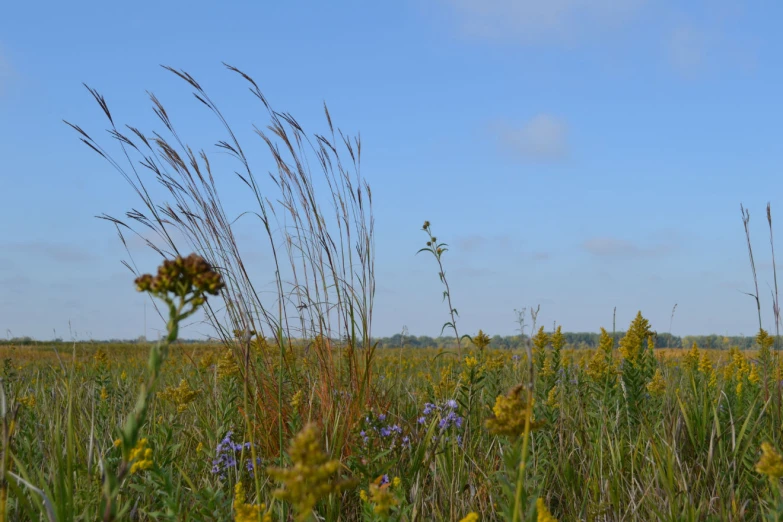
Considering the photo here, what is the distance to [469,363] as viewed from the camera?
131 inches

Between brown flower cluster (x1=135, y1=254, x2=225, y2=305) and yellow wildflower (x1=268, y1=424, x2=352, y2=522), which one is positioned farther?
brown flower cluster (x1=135, y1=254, x2=225, y2=305)

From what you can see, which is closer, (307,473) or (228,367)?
(307,473)

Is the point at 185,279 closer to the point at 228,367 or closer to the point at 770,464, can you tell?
the point at 770,464

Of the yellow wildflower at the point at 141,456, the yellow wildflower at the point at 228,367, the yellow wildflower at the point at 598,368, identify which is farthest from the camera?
the yellow wildflower at the point at 598,368

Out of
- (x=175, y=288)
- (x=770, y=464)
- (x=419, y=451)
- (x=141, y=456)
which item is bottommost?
(x=419, y=451)

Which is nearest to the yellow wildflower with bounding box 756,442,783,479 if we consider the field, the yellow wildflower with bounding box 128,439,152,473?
the field

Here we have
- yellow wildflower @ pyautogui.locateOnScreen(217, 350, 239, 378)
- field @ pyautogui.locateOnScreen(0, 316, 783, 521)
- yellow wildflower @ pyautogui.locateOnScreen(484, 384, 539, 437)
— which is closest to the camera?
yellow wildflower @ pyautogui.locateOnScreen(484, 384, 539, 437)

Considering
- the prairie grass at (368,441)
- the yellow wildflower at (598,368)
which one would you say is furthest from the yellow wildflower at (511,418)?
the yellow wildflower at (598,368)

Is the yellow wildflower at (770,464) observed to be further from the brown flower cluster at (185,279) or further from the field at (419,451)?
the brown flower cluster at (185,279)

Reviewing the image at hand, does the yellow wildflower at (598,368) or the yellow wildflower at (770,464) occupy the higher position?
the yellow wildflower at (598,368)

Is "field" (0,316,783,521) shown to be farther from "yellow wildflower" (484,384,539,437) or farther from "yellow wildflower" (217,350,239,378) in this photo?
"yellow wildflower" (484,384,539,437)

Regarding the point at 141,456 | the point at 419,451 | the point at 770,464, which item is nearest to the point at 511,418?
the point at 770,464

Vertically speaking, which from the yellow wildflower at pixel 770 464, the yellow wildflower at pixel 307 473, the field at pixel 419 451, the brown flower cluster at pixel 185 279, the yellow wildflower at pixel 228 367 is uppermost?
the brown flower cluster at pixel 185 279

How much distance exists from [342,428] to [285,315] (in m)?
1.20
